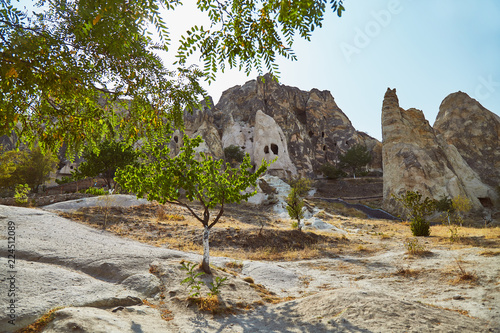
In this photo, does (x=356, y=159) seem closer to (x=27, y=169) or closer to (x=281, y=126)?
(x=281, y=126)

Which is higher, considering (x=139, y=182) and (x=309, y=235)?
(x=139, y=182)

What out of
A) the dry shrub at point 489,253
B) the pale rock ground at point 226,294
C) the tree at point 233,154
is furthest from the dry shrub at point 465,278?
the tree at point 233,154

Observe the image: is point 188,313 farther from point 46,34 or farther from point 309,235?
point 309,235

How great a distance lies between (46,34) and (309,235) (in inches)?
643

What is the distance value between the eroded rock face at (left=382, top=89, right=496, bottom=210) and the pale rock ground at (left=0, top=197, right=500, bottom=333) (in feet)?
78.9

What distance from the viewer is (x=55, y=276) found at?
5.69m

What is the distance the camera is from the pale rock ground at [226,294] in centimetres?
443

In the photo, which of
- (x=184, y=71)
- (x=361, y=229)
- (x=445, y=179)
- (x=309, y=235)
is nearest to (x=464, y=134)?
(x=445, y=179)

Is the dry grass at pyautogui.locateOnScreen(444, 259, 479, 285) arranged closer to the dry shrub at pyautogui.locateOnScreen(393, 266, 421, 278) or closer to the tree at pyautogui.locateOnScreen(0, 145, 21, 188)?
the dry shrub at pyautogui.locateOnScreen(393, 266, 421, 278)

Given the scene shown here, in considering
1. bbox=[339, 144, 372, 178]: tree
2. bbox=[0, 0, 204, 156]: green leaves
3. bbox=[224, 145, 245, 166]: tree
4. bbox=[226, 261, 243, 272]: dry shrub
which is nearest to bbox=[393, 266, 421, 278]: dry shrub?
bbox=[226, 261, 243, 272]: dry shrub

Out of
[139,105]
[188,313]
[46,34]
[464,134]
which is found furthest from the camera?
[464,134]

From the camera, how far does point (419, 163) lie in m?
31.9

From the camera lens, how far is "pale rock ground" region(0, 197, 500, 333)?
4.43 m

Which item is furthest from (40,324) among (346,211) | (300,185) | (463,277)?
(300,185)
